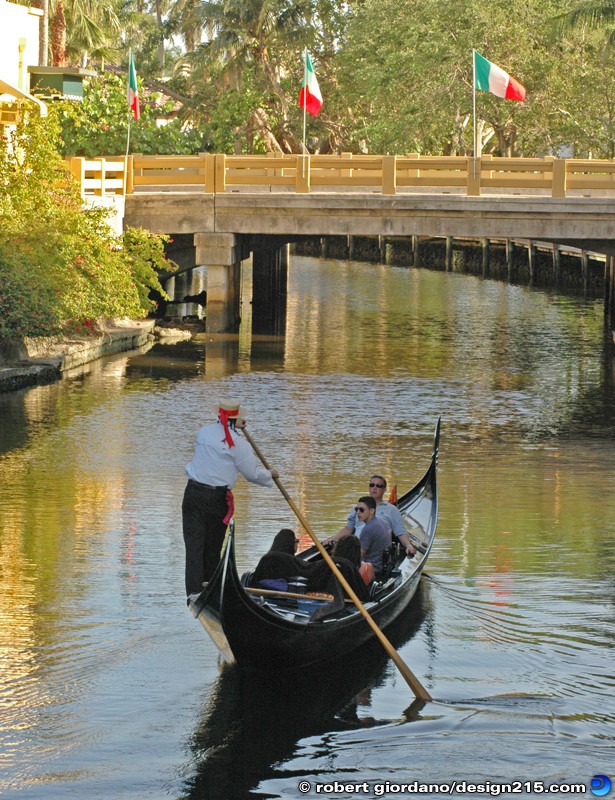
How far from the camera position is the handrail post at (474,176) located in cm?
3426

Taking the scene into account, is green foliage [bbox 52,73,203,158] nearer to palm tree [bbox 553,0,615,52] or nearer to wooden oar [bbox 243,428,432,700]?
palm tree [bbox 553,0,615,52]

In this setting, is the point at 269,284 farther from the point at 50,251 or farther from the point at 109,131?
the point at 50,251

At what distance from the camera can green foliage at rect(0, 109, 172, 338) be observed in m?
27.9

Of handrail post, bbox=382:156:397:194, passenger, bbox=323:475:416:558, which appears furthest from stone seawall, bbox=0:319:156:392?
passenger, bbox=323:475:416:558

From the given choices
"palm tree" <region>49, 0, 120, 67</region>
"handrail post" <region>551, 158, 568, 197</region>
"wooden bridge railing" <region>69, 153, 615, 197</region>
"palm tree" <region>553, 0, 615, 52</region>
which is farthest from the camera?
"palm tree" <region>49, 0, 120, 67</region>

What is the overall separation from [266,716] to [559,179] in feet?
82.0

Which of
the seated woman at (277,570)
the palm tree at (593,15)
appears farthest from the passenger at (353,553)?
the palm tree at (593,15)

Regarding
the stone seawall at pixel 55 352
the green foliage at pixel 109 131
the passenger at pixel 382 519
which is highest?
the green foliage at pixel 109 131

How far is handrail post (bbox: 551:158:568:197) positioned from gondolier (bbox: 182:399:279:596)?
76.7ft

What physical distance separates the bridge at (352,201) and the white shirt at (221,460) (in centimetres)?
2212

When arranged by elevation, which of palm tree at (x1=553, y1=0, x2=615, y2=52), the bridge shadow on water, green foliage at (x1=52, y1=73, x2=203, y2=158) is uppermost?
palm tree at (x1=553, y1=0, x2=615, y2=52)

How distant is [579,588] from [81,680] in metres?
5.56

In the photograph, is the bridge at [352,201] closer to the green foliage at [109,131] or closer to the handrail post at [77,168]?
the handrail post at [77,168]

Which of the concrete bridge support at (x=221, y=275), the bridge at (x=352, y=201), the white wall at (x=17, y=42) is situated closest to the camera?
the bridge at (x=352, y=201)
